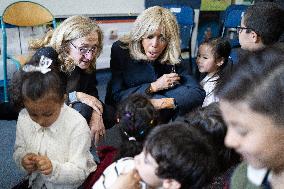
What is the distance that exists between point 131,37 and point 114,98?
1.45 ft

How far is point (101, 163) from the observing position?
1696mm

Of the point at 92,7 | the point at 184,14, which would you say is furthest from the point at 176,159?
the point at 184,14

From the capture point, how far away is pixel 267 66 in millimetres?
760

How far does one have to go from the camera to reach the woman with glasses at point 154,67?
213 centimetres

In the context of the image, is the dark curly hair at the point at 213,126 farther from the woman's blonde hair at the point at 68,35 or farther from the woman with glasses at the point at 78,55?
the woman's blonde hair at the point at 68,35

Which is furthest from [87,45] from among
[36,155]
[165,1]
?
[165,1]

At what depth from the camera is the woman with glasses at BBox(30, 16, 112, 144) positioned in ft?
6.11

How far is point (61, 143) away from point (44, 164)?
0.16 meters

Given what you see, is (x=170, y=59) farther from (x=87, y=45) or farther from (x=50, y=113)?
(x=50, y=113)

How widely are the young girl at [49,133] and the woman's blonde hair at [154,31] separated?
0.83m

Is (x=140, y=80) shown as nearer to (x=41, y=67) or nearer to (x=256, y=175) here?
(x=41, y=67)

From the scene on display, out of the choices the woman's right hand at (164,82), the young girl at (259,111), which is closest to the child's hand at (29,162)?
the young girl at (259,111)

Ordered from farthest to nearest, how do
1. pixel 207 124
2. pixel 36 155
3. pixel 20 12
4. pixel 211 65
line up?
pixel 20 12 < pixel 211 65 < pixel 207 124 < pixel 36 155

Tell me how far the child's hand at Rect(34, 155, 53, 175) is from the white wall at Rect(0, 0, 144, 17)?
2.41 metres
